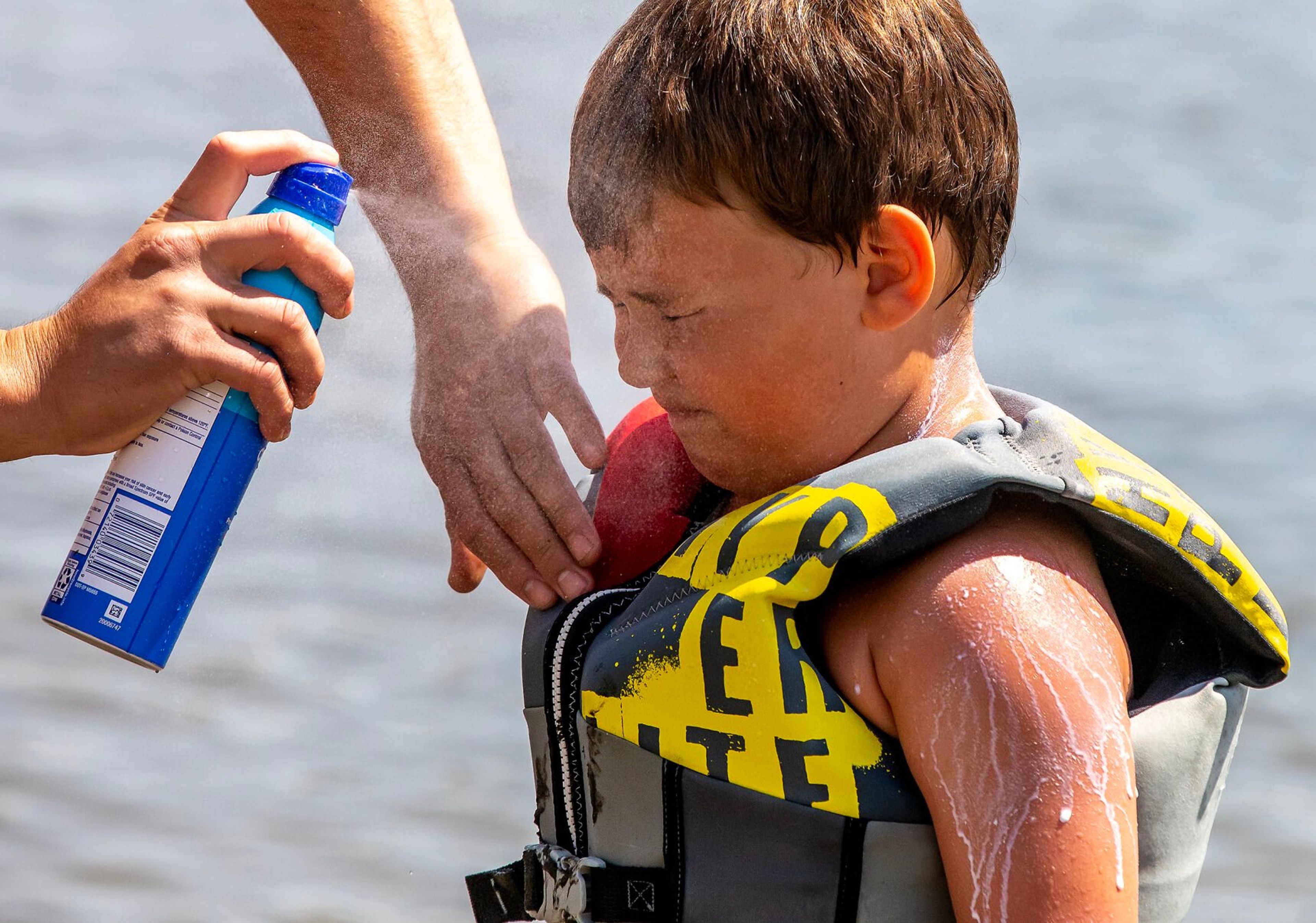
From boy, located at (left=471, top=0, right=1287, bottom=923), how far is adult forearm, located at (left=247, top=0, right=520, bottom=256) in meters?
0.55

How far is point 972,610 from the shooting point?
6.01ft

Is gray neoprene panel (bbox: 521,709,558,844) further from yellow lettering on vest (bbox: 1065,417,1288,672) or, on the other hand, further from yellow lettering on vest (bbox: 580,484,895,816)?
yellow lettering on vest (bbox: 1065,417,1288,672)

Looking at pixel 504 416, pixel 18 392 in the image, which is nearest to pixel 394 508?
pixel 504 416

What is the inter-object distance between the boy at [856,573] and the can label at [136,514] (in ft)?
1.98

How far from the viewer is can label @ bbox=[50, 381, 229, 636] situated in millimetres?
2107

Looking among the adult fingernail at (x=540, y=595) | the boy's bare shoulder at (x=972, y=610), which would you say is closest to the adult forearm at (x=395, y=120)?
the adult fingernail at (x=540, y=595)

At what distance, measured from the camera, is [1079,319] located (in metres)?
5.99

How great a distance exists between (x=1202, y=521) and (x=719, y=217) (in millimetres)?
786

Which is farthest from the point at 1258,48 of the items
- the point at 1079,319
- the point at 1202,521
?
the point at 1202,521

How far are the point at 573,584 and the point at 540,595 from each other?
0.06 metres

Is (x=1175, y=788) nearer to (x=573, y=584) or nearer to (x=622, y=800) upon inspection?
(x=622, y=800)

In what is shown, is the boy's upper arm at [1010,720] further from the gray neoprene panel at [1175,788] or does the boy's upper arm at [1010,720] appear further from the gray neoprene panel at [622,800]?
the gray neoprene panel at [622,800]

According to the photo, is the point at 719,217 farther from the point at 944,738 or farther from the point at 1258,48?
the point at 1258,48

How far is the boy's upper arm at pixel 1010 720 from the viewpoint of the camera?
5.72 feet
